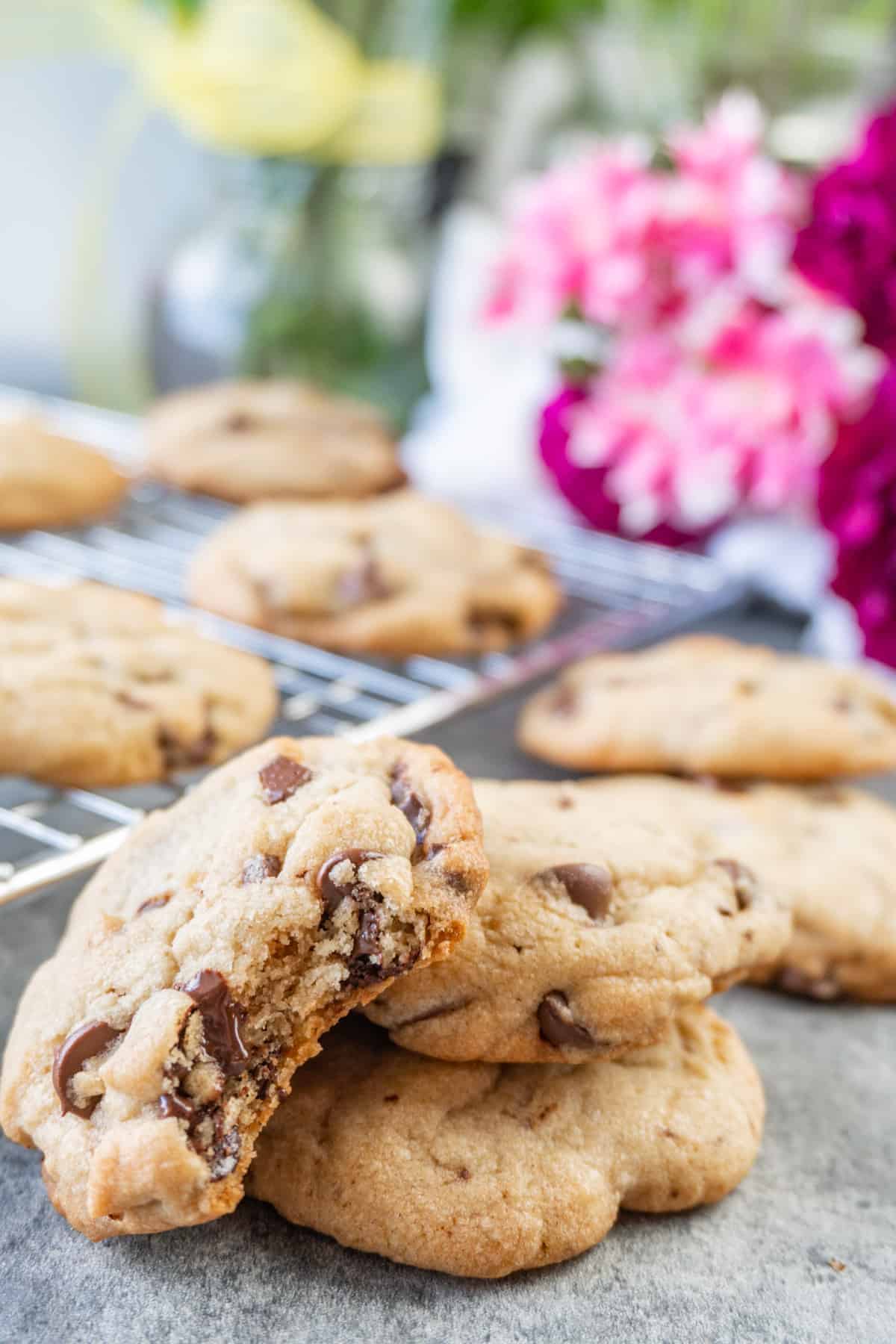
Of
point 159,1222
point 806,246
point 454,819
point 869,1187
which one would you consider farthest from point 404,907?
point 806,246

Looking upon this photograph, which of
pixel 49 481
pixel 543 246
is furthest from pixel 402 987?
pixel 543 246

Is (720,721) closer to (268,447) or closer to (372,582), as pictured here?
(372,582)

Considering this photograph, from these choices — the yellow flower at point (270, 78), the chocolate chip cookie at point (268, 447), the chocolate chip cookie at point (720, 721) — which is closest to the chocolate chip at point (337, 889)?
the chocolate chip cookie at point (720, 721)

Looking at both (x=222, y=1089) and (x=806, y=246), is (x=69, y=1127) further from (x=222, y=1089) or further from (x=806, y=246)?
(x=806, y=246)

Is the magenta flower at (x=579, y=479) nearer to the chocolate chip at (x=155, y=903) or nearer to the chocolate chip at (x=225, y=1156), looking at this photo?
the chocolate chip at (x=155, y=903)

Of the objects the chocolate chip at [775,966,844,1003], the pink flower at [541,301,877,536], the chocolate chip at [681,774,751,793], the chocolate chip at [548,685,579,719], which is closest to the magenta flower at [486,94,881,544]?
the pink flower at [541,301,877,536]

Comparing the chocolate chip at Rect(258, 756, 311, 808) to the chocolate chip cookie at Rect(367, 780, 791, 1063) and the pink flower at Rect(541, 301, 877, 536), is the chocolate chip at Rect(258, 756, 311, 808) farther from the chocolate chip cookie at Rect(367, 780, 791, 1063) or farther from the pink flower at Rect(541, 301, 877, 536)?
the pink flower at Rect(541, 301, 877, 536)
